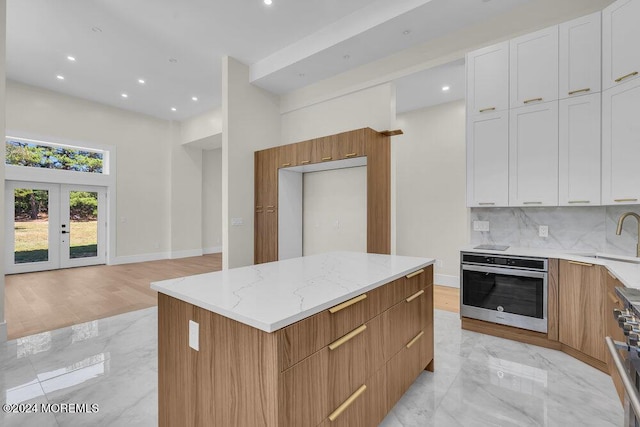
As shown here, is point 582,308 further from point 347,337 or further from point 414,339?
point 347,337

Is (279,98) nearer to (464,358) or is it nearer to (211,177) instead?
(211,177)

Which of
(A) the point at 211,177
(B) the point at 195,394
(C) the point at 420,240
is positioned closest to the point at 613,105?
(C) the point at 420,240

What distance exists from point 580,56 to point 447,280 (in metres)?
3.41

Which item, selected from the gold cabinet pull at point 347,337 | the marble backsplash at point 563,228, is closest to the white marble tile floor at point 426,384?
the gold cabinet pull at point 347,337

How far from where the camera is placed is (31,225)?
6.09 metres

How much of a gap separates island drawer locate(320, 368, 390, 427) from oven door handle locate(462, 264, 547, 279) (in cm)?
195

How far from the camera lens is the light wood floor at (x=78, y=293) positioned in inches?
134

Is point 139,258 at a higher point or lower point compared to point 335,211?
lower

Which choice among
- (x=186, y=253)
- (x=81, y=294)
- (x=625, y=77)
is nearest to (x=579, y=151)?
(x=625, y=77)

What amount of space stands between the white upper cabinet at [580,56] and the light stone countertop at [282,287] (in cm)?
239

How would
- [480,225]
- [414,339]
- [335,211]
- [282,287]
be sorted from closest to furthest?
[282,287] → [414,339] → [480,225] → [335,211]

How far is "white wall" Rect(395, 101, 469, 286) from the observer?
4793 mm

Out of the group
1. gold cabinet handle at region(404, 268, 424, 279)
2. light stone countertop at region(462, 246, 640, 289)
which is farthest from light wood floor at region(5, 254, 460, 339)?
gold cabinet handle at region(404, 268, 424, 279)

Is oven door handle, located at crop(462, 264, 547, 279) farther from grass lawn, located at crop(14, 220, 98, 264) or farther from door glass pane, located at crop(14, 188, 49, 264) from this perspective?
door glass pane, located at crop(14, 188, 49, 264)
